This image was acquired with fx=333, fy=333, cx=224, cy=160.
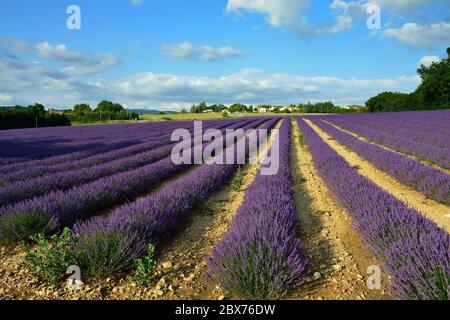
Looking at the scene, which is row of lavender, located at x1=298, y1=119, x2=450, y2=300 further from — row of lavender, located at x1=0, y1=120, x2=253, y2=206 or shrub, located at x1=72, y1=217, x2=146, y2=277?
row of lavender, located at x1=0, y1=120, x2=253, y2=206

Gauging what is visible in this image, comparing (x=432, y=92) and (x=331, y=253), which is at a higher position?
(x=432, y=92)

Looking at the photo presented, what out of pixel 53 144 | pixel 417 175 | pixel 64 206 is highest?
pixel 53 144

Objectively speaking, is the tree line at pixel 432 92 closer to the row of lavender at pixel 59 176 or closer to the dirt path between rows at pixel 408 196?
the dirt path between rows at pixel 408 196

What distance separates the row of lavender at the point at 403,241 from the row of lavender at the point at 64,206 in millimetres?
3102

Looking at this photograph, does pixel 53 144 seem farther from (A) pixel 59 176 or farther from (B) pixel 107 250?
(B) pixel 107 250

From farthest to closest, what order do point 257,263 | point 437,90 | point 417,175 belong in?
point 437,90 < point 417,175 < point 257,263

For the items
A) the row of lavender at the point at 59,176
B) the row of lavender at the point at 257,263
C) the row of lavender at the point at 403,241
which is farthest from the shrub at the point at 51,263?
the row of lavender at the point at 403,241

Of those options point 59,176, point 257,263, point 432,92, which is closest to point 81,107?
point 432,92

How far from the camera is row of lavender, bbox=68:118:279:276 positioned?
273 cm

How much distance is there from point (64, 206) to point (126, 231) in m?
1.61

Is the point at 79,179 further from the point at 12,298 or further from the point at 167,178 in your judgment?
the point at 12,298

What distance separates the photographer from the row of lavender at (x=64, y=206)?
3.56 m

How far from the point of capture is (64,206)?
4.12 meters

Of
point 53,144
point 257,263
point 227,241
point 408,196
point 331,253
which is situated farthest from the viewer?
point 53,144
